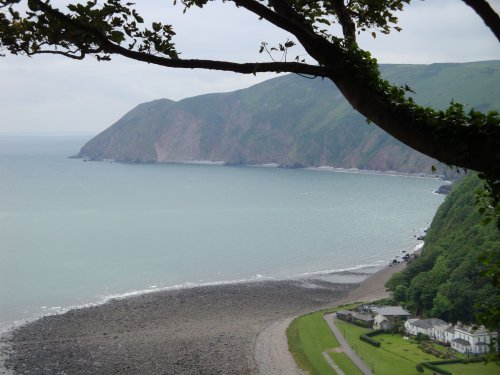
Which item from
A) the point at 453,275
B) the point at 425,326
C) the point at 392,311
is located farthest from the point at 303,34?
the point at 453,275

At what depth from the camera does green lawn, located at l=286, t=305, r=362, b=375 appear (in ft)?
79.5

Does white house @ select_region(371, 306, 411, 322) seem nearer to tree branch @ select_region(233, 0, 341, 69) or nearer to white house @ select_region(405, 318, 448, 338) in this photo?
white house @ select_region(405, 318, 448, 338)

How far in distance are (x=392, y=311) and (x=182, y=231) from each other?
36058 mm

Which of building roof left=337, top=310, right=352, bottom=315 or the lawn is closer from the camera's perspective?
the lawn

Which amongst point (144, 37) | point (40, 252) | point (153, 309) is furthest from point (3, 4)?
point (40, 252)

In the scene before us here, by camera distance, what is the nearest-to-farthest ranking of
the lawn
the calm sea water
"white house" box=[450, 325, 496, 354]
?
the lawn
"white house" box=[450, 325, 496, 354]
the calm sea water

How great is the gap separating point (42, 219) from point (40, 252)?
19.1 metres

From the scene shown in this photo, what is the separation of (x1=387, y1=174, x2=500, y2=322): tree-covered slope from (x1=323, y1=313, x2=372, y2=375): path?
16.4 feet

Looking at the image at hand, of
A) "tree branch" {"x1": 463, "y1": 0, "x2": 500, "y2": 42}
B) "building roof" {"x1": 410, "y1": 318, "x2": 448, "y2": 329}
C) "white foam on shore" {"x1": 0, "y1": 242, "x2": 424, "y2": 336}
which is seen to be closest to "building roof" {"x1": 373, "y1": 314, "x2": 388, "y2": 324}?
"building roof" {"x1": 410, "y1": 318, "x2": 448, "y2": 329}

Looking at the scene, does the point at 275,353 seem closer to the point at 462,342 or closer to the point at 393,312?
Result: the point at 393,312

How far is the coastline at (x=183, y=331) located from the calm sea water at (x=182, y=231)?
138 inches

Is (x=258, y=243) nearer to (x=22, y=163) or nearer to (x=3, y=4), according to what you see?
(x=3, y=4)

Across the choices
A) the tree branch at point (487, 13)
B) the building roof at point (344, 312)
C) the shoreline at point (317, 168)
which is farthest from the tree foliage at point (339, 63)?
the shoreline at point (317, 168)

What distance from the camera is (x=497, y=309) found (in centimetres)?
384
